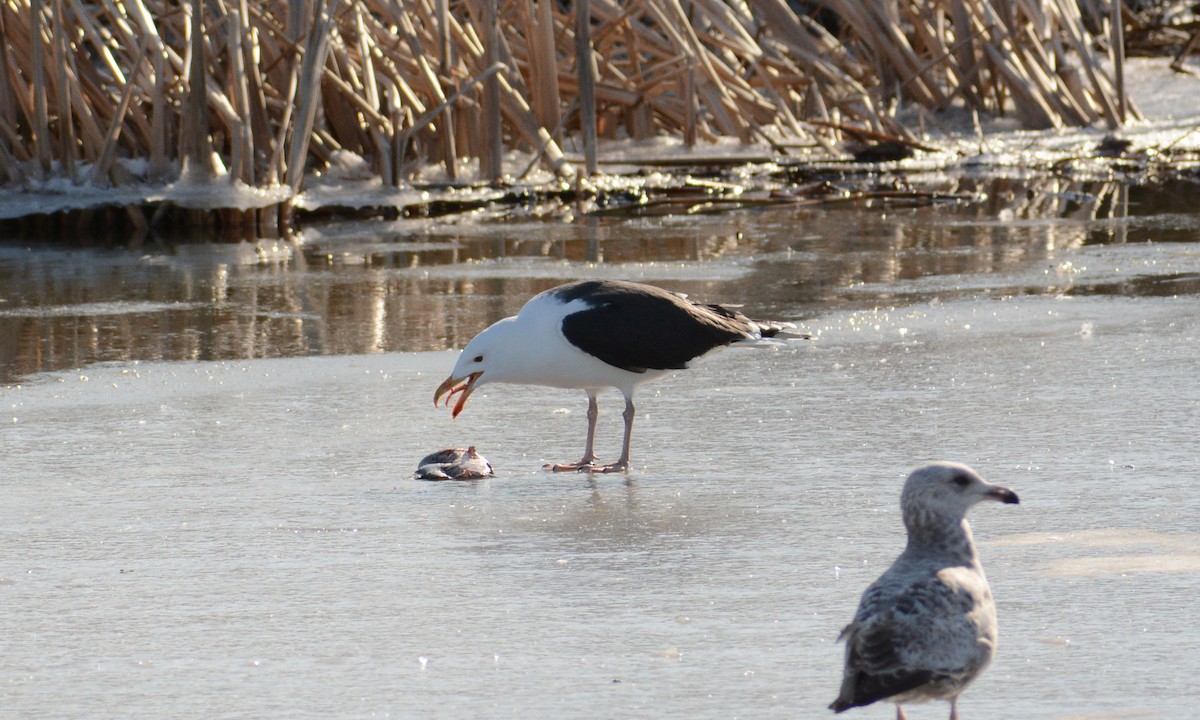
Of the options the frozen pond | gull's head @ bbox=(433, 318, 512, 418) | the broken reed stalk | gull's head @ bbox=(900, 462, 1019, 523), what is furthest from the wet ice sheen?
the broken reed stalk

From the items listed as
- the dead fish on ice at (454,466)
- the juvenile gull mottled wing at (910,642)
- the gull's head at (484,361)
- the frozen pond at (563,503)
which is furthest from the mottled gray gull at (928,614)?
the gull's head at (484,361)

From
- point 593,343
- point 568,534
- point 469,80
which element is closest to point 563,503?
point 568,534

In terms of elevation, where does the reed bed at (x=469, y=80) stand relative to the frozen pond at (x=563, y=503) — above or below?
above

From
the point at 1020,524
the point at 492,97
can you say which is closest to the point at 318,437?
the point at 1020,524

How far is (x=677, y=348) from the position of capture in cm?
531

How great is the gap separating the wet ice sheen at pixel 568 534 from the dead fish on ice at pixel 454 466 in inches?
2.4

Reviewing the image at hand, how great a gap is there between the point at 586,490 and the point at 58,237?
7.20 m

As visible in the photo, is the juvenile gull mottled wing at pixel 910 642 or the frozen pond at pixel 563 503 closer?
the juvenile gull mottled wing at pixel 910 642

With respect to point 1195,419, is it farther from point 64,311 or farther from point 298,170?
point 298,170

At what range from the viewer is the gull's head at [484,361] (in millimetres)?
5234

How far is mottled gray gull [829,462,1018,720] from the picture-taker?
2.77 metres

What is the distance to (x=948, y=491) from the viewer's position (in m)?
3.05

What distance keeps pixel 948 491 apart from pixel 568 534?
60.7 inches

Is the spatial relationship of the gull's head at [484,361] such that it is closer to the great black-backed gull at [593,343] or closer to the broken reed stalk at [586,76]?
the great black-backed gull at [593,343]
